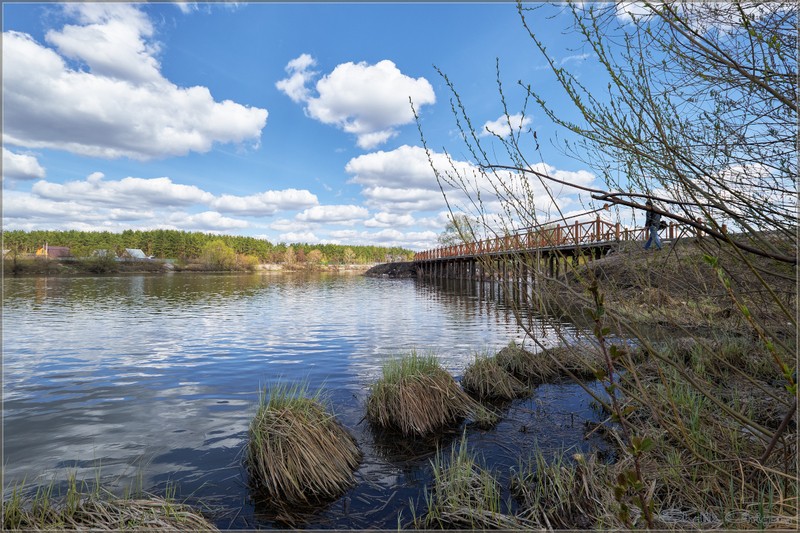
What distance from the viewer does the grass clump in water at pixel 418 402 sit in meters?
6.46

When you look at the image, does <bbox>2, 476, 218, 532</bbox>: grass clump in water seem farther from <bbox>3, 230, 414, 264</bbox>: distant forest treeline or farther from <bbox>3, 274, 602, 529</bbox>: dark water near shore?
<bbox>3, 230, 414, 264</bbox>: distant forest treeline

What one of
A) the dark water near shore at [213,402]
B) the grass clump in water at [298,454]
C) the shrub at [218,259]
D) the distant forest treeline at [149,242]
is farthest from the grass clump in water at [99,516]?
the distant forest treeline at [149,242]

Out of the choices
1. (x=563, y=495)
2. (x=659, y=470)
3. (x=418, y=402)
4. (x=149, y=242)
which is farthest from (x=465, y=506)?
(x=149, y=242)

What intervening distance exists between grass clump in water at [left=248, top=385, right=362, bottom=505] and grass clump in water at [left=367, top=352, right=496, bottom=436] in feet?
3.67

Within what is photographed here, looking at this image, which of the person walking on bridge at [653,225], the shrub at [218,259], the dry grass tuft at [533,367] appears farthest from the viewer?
the shrub at [218,259]

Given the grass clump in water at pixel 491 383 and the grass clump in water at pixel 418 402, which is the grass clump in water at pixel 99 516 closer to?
the grass clump in water at pixel 418 402

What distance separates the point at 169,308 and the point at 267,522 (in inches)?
868

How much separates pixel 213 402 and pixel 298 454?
4.19m

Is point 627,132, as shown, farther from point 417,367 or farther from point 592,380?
point 592,380

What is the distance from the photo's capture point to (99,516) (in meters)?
3.71

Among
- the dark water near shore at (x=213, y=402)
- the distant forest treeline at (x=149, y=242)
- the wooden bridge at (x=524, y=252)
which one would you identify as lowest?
the dark water near shore at (x=213, y=402)

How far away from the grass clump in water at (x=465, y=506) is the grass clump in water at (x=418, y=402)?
6.30ft

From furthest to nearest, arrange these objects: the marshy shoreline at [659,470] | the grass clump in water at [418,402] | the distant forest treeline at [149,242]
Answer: the distant forest treeline at [149,242] → the grass clump in water at [418,402] → the marshy shoreline at [659,470]

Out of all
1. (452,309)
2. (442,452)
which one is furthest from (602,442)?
(452,309)
